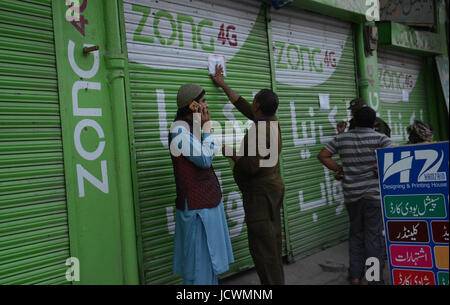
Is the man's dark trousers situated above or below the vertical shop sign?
below

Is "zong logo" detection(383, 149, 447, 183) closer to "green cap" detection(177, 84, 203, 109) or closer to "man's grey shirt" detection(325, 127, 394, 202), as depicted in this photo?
"man's grey shirt" detection(325, 127, 394, 202)

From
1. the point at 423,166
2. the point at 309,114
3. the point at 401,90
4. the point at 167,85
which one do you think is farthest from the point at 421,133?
the point at 401,90

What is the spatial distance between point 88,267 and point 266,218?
159 cm

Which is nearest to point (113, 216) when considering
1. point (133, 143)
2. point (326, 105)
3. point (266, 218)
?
point (133, 143)

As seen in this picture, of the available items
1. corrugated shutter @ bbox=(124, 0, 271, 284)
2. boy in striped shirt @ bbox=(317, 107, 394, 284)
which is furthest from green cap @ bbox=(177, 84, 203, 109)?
boy in striped shirt @ bbox=(317, 107, 394, 284)

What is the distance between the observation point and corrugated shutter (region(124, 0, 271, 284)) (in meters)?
3.63

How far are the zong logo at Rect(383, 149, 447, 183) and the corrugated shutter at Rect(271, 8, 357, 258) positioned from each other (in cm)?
245

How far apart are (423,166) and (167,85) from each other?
247cm

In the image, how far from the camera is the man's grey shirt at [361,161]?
156 inches

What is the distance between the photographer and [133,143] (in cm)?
351

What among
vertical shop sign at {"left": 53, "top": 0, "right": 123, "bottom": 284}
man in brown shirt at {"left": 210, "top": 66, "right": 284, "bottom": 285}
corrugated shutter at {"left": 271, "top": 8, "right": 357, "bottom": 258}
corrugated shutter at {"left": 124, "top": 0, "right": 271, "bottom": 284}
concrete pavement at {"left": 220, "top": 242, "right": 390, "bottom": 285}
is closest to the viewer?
vertical shop sign at {"left": 53, "top": 0, "right": 123, "bottom": 284}

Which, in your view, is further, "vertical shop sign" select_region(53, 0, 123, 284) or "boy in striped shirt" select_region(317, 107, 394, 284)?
"boy in striped shirt" select_region(317, 107, 394, 284)

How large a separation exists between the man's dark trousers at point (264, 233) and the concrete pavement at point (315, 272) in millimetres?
872
